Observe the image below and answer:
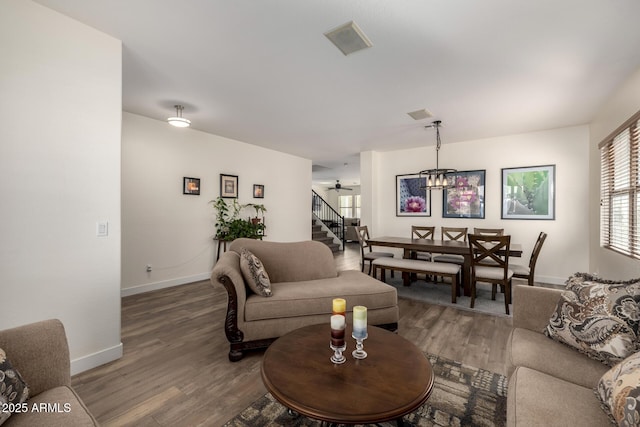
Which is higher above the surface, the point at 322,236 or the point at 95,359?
the point at 322,236

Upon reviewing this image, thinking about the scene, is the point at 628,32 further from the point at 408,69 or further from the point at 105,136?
the point at 105,136

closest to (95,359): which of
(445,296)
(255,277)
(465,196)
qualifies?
(255,277)

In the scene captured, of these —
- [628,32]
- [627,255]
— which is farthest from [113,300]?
[627,255]

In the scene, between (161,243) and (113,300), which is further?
(161,243)

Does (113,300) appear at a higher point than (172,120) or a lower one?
lower

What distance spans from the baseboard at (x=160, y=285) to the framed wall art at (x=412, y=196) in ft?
14.0

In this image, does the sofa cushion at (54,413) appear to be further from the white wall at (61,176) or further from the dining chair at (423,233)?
the dining chair at (423,233)

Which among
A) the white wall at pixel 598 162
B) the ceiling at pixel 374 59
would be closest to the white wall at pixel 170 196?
the ceiling at pixel 374 59

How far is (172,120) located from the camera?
11.6ft

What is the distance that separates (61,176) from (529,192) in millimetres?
6217

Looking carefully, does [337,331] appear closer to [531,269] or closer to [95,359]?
[95,359]

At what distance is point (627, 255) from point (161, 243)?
19.3 feet

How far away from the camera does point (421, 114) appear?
12.8ft

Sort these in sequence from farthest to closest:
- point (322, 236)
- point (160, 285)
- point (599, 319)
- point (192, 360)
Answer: point (322, 236) < point (160, 285) < point (192, 360) < point (599, 319)
